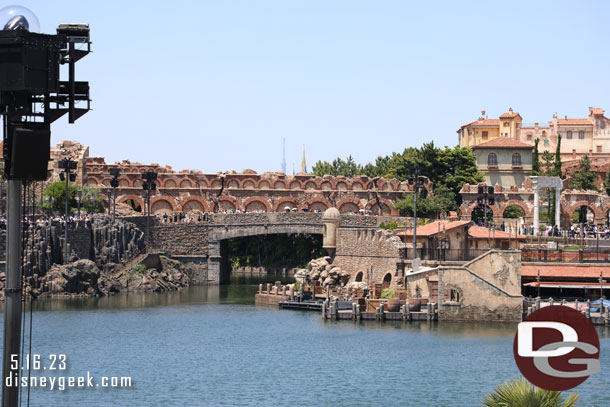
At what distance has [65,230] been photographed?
67500mm

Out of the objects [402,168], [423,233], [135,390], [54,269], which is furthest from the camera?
[402,168]

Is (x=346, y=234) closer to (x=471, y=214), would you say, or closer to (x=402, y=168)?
(x=471, y=214)

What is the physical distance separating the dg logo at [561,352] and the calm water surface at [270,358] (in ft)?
64.3

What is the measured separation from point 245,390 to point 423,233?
26476 millimetres

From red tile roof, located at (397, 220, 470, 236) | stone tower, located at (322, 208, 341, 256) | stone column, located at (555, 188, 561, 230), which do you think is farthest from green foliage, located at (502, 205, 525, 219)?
red tile roof, located at (397, 220, 470, 236)

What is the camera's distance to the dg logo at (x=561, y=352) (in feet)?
49.4

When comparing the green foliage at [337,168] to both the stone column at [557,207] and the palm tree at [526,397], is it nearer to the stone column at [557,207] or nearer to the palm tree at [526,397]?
the stone column at [557,207]

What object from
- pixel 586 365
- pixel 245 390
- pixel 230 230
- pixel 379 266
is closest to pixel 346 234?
pixel 379 266

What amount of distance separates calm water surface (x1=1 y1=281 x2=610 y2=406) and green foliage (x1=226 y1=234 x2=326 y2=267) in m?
28.8

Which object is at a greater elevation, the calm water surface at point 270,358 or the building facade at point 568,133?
the building facade at point 568,133

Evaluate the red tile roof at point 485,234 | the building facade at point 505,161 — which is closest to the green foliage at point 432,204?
the building facade at point 505,161

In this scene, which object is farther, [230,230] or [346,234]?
[230,230]

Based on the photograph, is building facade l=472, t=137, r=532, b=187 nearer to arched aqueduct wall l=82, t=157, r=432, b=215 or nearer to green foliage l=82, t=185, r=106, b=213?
arched aqueduct wall l=82, t=157, r=432, b=215

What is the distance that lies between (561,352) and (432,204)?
70.5 meters
